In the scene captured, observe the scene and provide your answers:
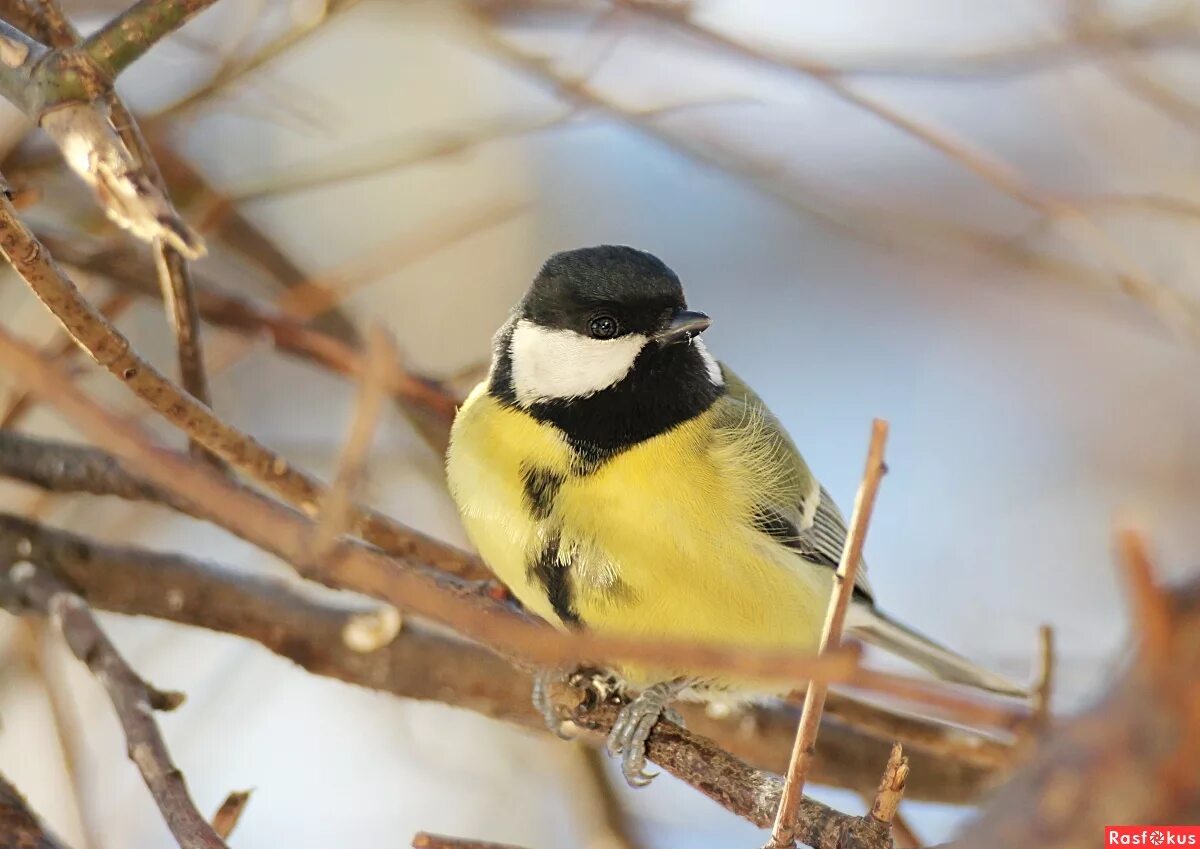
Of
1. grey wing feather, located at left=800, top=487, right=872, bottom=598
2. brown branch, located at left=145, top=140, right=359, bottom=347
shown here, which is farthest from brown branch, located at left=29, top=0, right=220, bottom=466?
grey wing feather, located at left=800, top=487, right=872, bottom=598

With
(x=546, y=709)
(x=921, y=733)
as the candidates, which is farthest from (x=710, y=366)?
(x=921, y=733)

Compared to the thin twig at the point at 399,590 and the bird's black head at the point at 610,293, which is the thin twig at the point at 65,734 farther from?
the thin twig at the point at 399,590

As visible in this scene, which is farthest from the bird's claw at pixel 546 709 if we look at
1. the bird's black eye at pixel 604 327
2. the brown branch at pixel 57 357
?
the brown branch at pixel 57 357

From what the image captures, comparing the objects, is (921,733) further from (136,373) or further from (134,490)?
(136,373)

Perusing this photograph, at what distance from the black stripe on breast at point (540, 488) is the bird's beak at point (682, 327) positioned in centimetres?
32

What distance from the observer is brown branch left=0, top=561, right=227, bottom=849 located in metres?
1.46

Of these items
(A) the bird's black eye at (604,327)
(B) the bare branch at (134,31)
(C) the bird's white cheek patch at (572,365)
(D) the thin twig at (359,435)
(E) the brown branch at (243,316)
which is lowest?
(D) the thin twig at (359,435)

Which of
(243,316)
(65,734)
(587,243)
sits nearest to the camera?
(65,734)

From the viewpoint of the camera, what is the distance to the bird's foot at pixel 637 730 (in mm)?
1896

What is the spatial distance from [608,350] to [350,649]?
74 cm

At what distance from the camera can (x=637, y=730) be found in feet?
6.26

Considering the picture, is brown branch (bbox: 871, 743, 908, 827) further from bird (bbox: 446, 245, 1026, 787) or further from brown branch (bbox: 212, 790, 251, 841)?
brown branch (bbox: 212, 790, 251, 841)

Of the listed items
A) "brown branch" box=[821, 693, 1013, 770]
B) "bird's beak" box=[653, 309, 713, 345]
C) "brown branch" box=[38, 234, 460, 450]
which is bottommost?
"brown branch" box=[821, 693, 1013, 770]

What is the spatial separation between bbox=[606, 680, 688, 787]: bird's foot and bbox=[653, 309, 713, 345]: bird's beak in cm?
61
